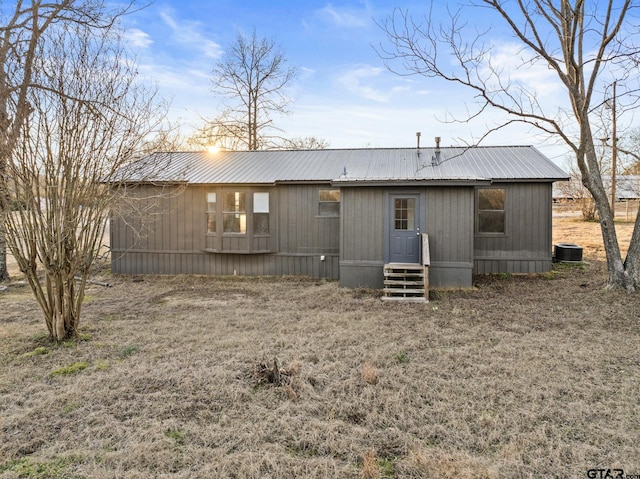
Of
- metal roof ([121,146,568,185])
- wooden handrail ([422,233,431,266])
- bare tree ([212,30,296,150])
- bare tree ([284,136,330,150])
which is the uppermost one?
bare tree ([212,30,296,150])

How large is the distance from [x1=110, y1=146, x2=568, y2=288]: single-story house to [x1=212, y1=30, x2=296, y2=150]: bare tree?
951 centimetres

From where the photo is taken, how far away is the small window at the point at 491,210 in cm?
1016

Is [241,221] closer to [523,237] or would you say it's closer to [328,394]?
[328,394]

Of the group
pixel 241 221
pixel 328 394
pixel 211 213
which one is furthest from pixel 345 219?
pixel 328 394

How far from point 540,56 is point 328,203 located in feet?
19.0

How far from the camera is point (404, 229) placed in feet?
28.4

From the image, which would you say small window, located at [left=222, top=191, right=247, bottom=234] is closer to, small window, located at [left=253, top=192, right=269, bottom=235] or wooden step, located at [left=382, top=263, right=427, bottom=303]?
small window, located at [left=253, top=192, right=269, bottom=235]

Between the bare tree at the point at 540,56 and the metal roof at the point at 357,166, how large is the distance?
5.56ft

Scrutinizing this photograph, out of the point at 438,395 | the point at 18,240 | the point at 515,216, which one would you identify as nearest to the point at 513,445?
the point at 438,395

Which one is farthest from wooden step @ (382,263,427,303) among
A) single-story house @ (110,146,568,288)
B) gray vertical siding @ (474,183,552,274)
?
gray vertical siding @ (474,183,552,274)

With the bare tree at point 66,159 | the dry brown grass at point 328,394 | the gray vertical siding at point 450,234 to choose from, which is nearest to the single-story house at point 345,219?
the gray vertical siding at point 450,234

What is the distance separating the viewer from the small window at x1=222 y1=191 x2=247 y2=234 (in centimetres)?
1032

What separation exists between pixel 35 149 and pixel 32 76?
1022mm

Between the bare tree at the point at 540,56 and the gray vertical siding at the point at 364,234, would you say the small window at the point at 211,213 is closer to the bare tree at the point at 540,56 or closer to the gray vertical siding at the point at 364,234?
the gray vertical siding at the point at 364,234
